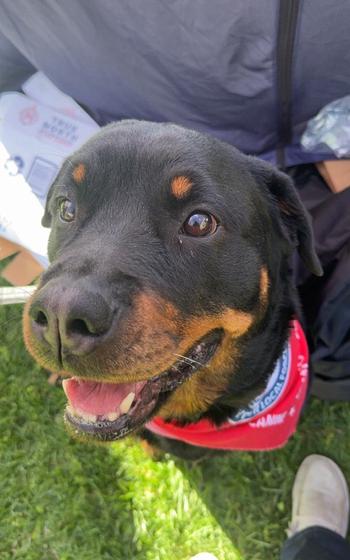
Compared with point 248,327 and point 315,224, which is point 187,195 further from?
point 315,224

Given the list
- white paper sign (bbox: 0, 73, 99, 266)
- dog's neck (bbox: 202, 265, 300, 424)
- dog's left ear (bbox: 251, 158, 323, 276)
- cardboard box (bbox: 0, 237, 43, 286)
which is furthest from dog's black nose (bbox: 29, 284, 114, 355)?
cardboard box (bbox: 0, 237, 43, 286)

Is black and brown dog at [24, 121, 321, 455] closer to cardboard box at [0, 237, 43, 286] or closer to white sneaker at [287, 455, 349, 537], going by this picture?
white sneaker at [287, 455, 349, 537]

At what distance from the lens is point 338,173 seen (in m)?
2.66

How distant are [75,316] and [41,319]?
0.19 metres

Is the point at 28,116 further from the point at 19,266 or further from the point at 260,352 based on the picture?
the point at 260,352

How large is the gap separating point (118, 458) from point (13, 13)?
264 cm

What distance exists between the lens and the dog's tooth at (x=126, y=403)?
5.46ft

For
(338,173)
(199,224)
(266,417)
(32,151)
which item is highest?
(199,224)

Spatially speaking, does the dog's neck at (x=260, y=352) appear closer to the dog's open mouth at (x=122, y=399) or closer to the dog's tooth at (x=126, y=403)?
the dog's open mouth at (x=122, y=399)

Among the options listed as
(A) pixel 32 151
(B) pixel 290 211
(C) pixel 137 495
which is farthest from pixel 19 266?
(B) pixel 290 211

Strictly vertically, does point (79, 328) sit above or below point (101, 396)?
above

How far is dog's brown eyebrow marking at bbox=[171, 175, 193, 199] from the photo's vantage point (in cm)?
163

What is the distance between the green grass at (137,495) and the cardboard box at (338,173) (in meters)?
1.30

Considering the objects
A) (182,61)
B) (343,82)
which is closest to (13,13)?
(182,61)
